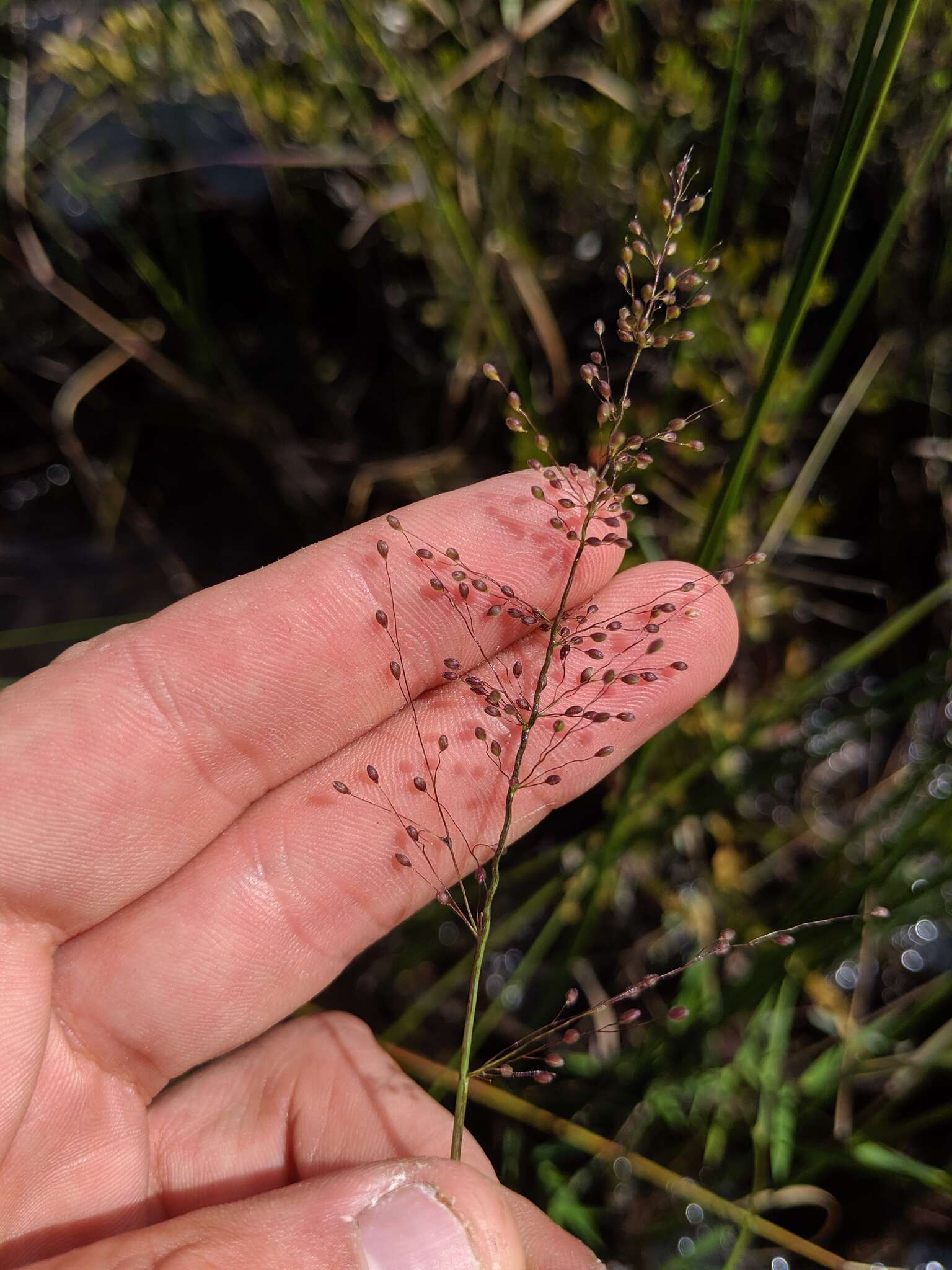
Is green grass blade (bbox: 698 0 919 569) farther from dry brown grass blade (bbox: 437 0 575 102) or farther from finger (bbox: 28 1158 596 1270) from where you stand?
dry brown grass blade (bbox: 437 0 575 102)

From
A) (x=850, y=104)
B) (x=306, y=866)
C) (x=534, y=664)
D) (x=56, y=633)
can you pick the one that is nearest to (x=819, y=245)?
(x=850, y=104)

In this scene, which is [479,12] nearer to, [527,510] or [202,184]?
[202,184]

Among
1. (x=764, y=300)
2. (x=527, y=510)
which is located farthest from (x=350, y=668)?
(x=764, y=300)

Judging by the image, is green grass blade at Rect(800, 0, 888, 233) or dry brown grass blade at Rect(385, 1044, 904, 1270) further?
dry brown grass blade at Rect(385, 1044, 904, 1270)

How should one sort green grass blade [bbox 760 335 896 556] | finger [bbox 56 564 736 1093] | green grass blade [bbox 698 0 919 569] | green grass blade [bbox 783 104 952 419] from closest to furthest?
1. green grass blade [bbox 698 0 919 569]
2. green grass blade [bbox 783 104 952 419]
3. finger [bbox 56 564 736 1093]
4. green grass blade [bbox 760 335 896 556]

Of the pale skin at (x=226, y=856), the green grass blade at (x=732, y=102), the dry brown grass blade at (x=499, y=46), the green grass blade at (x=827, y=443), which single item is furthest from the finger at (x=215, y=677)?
the dry brown grass blade at (x=499, y=46)

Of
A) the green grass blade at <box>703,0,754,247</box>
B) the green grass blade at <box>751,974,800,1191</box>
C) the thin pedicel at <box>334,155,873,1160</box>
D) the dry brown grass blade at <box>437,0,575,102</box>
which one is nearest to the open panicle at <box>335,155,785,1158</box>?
the thin pedicel at <box>334,155,873,1160</box>
